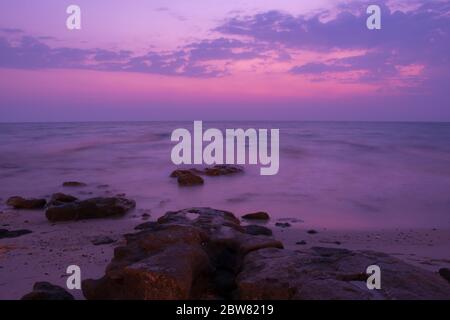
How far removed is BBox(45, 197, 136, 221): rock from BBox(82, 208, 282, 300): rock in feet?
12.4

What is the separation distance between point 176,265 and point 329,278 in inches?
63.8

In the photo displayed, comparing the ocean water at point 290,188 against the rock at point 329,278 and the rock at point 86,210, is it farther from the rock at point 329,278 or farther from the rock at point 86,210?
the rock at point 329,278

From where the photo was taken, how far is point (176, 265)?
4621 millimetres

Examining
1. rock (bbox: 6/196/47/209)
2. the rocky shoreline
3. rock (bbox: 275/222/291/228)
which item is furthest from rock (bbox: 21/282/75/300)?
rock (bbox: 6/196/47/209)

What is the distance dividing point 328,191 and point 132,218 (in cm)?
735

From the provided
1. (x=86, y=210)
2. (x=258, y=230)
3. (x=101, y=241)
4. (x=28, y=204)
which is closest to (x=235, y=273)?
(x=258, y=230)

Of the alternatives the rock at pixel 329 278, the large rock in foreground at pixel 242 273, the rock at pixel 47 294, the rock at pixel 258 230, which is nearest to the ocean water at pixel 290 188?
the rock at pixel 258 230

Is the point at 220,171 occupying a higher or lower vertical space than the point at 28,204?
higher

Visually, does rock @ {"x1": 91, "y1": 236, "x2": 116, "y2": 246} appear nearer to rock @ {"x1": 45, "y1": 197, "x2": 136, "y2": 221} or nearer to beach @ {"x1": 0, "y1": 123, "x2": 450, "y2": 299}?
beach @ {"x1": 0, "y1": 123, "x2": 450, "y2": 299}

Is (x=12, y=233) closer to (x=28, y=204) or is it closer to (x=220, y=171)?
(x=28, y=204)

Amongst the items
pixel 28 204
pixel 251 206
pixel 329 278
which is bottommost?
pixel 251 206

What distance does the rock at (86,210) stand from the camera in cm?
912
